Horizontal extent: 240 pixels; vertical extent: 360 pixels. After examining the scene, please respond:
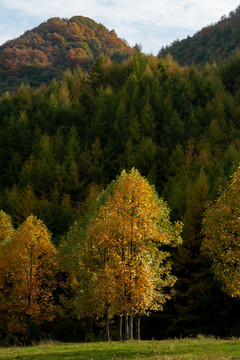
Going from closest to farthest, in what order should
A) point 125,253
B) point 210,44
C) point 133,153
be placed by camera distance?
1. point 125,253
2. point 133,153
3. point 210,44

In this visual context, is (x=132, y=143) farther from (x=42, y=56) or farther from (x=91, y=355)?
(x=42, y=56)

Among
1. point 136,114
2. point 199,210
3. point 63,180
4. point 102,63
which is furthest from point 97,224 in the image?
point 102,63

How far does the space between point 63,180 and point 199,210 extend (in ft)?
113

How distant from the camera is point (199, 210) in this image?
3991 centimetres

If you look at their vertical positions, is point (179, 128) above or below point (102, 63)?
below

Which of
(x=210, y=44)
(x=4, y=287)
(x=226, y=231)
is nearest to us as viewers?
(x=226, y=231)

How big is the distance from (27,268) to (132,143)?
43.7 m

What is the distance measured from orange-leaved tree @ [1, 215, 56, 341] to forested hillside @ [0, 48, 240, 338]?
44.0ft

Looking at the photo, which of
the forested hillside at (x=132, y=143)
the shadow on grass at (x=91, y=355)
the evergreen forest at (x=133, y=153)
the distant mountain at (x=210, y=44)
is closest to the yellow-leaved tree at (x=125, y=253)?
the shadow on grass at (x=91, y=355)

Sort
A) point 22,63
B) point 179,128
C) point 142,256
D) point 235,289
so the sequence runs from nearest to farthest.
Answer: point 235,289, point 142,256, point 179,128, point 22,63

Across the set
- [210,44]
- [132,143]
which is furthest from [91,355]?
[210,44]

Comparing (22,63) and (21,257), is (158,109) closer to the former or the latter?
(21,257)

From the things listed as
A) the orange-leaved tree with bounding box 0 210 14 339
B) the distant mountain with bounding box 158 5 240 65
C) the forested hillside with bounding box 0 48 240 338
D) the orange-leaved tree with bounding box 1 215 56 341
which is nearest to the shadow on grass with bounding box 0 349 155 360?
the orange-leaved tree with bounding box 1 215 56 341

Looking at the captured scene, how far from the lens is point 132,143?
7331 centimetres
